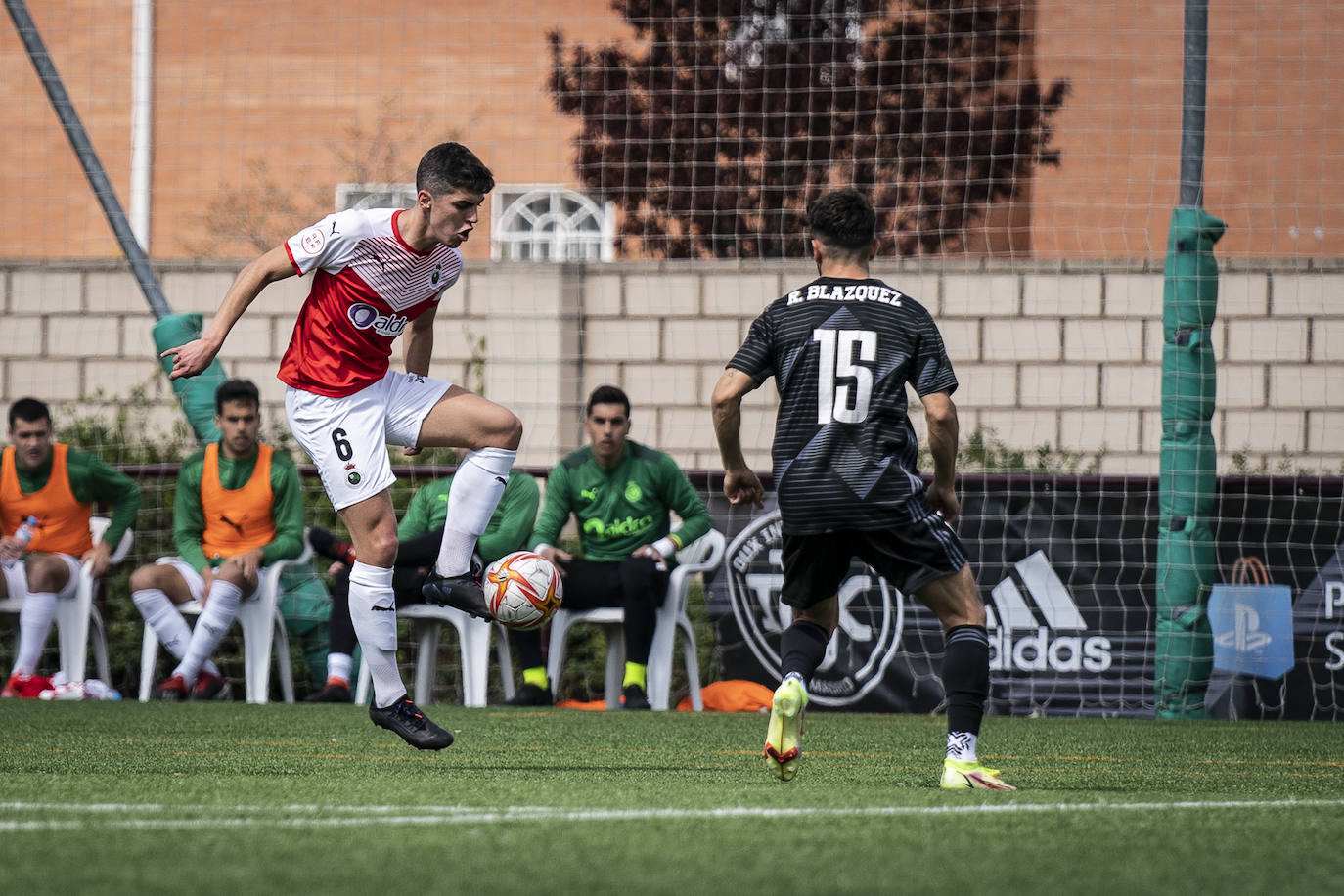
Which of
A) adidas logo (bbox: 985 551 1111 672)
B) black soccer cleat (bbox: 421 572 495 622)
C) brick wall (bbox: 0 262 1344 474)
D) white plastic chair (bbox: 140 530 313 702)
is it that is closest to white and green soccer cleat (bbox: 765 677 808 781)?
black soccer cleat (bbox: 421 572 495 622)

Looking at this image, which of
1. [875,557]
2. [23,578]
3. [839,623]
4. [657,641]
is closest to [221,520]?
[23,578]

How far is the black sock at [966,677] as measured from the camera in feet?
15.2

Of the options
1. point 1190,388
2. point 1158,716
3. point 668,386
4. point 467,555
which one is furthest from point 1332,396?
point 467,555

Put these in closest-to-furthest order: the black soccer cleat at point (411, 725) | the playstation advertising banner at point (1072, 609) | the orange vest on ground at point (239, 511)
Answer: the black soccer cleat at point (411, 725) → the playstation advertising banner at point (1072, 609) → the orange vest on ground at point (239, 511)

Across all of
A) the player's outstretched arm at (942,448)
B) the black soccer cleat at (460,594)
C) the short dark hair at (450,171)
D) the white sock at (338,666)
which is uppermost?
the short dark hair at (450,171)

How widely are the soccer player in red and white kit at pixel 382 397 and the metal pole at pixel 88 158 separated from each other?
18.3ft

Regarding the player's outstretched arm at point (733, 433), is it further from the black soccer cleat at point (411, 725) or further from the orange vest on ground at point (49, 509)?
the orange vest on ground at point (49, 509)

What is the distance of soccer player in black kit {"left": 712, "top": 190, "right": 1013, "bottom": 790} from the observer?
4699 mm

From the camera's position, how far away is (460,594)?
5402mm

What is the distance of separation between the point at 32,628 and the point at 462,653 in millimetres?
2341

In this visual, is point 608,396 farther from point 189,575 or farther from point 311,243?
point 311,243

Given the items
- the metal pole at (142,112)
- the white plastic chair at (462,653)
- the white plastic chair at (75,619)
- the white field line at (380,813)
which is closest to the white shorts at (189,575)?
the white plastic chair at (75,619)

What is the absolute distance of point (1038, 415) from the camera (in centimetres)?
1193

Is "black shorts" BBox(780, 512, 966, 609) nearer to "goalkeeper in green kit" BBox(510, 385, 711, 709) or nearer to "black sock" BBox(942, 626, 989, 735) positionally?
"black sock" BBox(942, 626, 989, 735)
